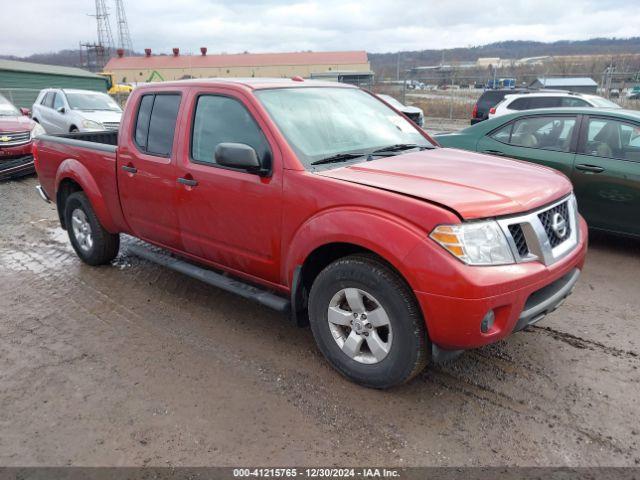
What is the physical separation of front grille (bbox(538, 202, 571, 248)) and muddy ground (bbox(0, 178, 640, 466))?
0.88 metres

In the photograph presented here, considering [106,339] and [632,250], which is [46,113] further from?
[632,250]

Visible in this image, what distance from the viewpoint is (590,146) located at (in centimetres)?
546

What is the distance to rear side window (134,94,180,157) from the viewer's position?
408 centimetres

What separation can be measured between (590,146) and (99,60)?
93741 mm

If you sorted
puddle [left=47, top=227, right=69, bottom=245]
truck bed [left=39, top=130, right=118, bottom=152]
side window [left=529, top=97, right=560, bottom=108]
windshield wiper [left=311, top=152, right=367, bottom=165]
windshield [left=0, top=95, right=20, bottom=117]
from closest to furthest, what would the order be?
windshield wiper [left=311, top=152, right=367, bottom=165], truck bed [left=39, top=130, right=118, bottom=152], puddle [left=47, top=227, right=69, bottom=245], side window [left=529, top=97, right=560, bottom=108], windshield [left=0, top=95, right=20, bottom=117]

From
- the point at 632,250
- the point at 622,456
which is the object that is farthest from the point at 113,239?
the point at 632,250

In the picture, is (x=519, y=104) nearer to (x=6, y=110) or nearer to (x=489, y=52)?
(x=6, y=110)

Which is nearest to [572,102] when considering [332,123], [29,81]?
[332,123]

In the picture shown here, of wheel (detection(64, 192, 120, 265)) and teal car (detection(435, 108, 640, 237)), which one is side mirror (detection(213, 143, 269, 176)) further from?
teal car (detection(435, 108, 640, 237))

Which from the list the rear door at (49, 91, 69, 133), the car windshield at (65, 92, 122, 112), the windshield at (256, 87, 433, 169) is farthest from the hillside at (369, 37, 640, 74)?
the windshield at (256, 87, 433, 169)

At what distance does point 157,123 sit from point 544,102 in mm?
10450

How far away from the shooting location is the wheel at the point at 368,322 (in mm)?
2775

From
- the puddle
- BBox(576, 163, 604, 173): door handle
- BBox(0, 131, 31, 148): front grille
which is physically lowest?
the puddle

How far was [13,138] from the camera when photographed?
11.0 metres
